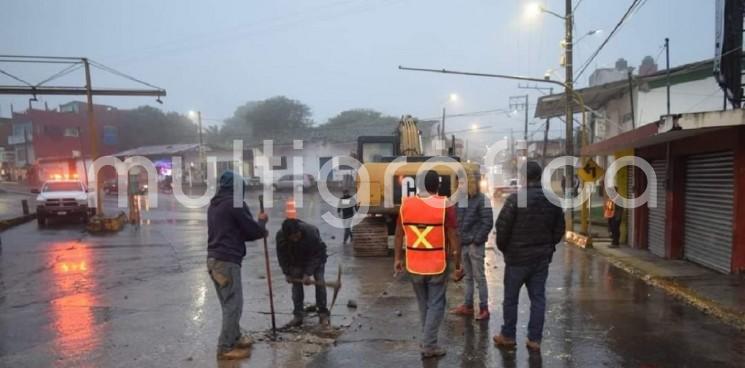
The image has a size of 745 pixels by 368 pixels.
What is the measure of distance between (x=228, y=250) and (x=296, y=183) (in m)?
36.8

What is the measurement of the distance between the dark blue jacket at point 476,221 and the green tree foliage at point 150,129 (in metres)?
67.2

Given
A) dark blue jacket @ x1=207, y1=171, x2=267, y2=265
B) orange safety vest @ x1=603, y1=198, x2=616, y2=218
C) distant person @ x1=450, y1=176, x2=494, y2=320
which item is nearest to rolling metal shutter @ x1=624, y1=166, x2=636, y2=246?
orange safety vest @ x1=603, y1=198, x2=616, y2=218

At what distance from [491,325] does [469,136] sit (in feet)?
242

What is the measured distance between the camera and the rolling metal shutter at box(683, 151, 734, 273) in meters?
9.68

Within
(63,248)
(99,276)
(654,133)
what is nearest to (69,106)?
(63,248)

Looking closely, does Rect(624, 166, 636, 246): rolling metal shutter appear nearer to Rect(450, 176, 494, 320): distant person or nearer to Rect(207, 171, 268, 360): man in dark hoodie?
Rect(450, 176, 494, 320): distant person

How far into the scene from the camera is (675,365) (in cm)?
532

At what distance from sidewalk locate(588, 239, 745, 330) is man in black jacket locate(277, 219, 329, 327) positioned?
5028 mm

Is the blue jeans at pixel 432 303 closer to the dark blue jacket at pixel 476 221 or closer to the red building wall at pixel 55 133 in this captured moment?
the dark blue jacket at pixel 476 221

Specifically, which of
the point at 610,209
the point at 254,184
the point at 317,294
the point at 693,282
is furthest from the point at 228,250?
the point at 254,184

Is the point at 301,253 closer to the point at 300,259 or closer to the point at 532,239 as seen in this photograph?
the point at 300,259

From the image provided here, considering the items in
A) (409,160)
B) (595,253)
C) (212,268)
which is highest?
(409,160)

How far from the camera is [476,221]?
23.2ft

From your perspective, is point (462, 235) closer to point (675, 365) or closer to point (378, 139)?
point (675, 365)
